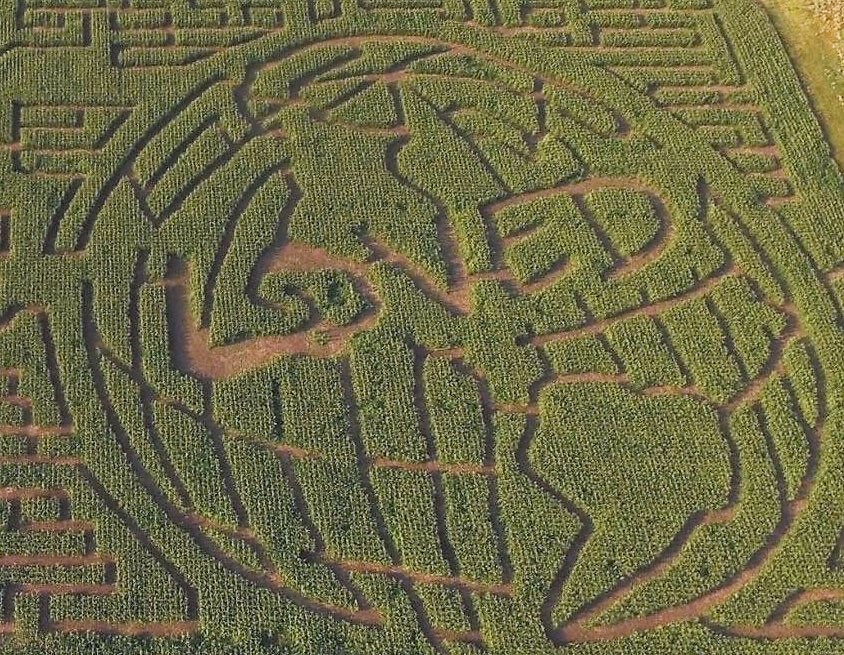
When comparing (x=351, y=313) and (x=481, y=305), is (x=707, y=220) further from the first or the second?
(x=351, y=313)

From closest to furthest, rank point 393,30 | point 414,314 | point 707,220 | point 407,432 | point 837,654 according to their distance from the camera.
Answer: point 837,654 → point 407,432 → point 414,314 → point 707,220 → point 393,30

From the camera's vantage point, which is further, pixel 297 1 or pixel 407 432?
pixel 297 1

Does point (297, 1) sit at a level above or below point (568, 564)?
above

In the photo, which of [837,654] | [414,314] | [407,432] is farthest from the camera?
[414,314]

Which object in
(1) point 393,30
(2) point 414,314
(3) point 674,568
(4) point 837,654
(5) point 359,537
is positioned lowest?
(4) point 837,654

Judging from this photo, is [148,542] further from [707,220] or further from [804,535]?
[707,220]

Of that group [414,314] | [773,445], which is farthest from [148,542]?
[773,445]

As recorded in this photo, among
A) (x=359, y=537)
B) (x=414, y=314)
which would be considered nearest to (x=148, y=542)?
(x=359, y=537)
